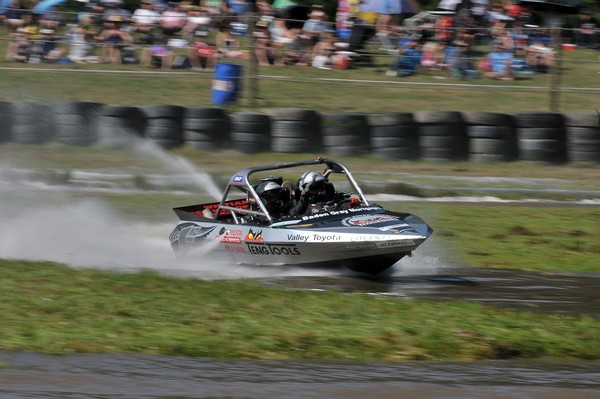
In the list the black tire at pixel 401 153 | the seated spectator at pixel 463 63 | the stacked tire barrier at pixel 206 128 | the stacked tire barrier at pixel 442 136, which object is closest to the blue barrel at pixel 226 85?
the stacked tire barrier at pixel 206 128

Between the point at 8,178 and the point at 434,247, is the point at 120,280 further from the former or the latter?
the point at 8,178

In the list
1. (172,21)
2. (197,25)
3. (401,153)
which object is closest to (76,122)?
(197,25)

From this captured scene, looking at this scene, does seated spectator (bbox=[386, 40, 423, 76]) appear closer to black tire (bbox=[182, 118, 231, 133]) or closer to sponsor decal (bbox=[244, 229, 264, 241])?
black tire (bbox=[182, 118, 231, 133])

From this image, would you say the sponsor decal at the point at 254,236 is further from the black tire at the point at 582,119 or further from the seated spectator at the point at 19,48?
the seated spectator at the point at 19,48

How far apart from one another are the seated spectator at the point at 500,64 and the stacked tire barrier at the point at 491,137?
98.9 inches

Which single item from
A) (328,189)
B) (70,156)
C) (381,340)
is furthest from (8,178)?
(381,340)

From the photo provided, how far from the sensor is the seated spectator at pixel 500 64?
64.0ft

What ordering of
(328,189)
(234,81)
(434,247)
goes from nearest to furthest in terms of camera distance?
(328,189)
(434,247)
(234,81)

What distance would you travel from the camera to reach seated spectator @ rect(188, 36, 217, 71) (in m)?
19.8

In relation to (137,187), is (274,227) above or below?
above

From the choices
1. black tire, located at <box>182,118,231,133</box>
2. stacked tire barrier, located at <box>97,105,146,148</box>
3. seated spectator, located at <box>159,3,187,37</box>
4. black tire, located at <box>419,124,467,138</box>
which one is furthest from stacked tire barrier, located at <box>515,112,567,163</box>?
seated spectator, located at <box>159,3,187,37</box>

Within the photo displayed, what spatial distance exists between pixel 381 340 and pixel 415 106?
12390mm

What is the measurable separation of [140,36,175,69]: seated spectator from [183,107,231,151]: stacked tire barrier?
2722 millimetres

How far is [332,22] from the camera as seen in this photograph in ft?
67.1
